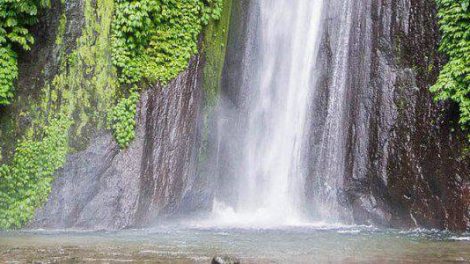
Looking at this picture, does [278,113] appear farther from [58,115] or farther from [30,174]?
[30,174]

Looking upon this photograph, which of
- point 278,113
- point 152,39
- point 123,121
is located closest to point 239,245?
point 123,121

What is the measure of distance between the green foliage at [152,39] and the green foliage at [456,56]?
4859 mm

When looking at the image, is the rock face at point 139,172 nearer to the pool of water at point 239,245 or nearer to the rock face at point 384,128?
the pool of water at point 239,245

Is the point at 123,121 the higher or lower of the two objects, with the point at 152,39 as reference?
lower

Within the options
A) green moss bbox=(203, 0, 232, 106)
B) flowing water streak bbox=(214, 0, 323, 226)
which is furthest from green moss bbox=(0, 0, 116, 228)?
flowing water streak bbox=(214, 0, 323, 226)

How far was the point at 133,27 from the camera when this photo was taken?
33.5ft

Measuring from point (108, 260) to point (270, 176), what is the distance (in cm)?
715

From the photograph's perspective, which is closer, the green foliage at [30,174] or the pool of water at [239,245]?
the pool of water at [239,245]

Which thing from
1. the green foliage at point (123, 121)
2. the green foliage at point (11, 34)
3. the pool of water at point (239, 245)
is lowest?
the pool of water at point (239, 245)

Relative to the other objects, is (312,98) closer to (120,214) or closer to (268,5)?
(268,5)

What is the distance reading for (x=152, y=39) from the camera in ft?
35.1

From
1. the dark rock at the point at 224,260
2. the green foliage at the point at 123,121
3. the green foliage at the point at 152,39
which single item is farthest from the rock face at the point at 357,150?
the dark rock at the point at 224,260

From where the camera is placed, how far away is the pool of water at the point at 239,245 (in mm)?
5973

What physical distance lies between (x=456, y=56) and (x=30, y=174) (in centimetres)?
834
